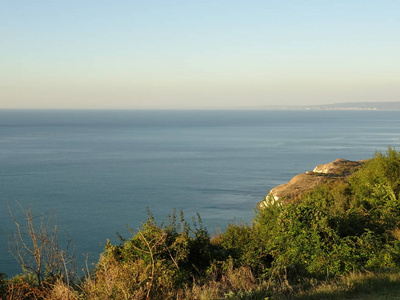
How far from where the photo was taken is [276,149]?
10388 cm

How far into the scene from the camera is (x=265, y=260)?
13.0m

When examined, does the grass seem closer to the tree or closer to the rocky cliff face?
the tree

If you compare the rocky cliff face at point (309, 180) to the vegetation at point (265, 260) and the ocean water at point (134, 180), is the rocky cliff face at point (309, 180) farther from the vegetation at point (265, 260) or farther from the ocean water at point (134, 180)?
the vegetation at point (265, 260)

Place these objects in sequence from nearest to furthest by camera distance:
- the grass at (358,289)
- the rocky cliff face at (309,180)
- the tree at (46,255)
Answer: the grass at (358,289), the tree at (46,255), the rocky cliff face at (309,180)

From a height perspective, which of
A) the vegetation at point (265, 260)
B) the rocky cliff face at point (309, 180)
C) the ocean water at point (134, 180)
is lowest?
the ocean water at point (134, 180)

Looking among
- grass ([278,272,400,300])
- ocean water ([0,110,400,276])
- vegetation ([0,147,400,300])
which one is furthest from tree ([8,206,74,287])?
ocean water ([0,110,400,276])

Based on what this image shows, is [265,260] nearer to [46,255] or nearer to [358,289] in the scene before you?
[358,289]

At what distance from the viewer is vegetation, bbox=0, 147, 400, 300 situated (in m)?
8.60

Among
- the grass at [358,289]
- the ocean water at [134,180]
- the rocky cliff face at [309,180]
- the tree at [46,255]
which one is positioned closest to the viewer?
the grass at [358,289]

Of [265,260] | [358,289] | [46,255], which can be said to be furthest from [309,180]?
[46,255]

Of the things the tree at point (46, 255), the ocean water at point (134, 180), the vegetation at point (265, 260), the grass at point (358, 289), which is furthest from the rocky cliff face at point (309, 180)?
the tree at point (46, 255)

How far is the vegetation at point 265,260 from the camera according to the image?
860 cm

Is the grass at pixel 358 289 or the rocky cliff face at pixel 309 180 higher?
the grass at pixel 358 289

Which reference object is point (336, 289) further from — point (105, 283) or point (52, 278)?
point (52, 278)
